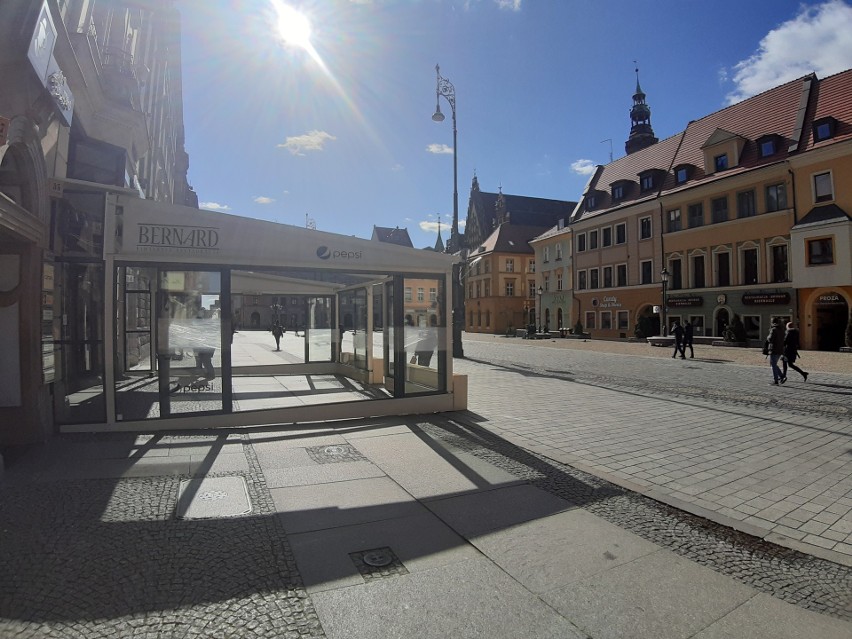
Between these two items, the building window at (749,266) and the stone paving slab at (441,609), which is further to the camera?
the building window at (749,266)

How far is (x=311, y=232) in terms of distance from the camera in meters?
8.23

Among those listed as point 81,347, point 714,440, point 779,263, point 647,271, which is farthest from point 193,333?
point 647,271

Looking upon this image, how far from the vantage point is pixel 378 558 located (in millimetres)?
3529

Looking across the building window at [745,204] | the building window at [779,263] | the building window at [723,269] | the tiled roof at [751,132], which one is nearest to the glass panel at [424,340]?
the building window at [779,263]

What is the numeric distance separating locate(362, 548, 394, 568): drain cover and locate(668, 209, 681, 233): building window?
39.0 metres

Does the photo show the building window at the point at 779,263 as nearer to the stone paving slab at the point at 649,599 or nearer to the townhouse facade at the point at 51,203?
the stone paving slab at the point at 649,599

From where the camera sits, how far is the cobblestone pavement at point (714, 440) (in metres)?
4.49

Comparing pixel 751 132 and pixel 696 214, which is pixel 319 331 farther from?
pixel 751 132

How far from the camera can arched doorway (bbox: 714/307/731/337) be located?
109ft

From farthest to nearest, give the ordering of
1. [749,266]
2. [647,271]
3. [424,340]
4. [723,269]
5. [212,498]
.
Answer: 1. [647,271]
2. [723,269]
3. [749,266]
4. [424,340]
5. [212,498]

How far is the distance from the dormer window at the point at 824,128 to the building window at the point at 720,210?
5.91m

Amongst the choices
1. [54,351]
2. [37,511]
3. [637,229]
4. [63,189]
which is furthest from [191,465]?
[637,229]

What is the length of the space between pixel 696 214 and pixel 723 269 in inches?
184

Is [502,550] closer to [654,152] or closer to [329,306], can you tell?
[329,306]
